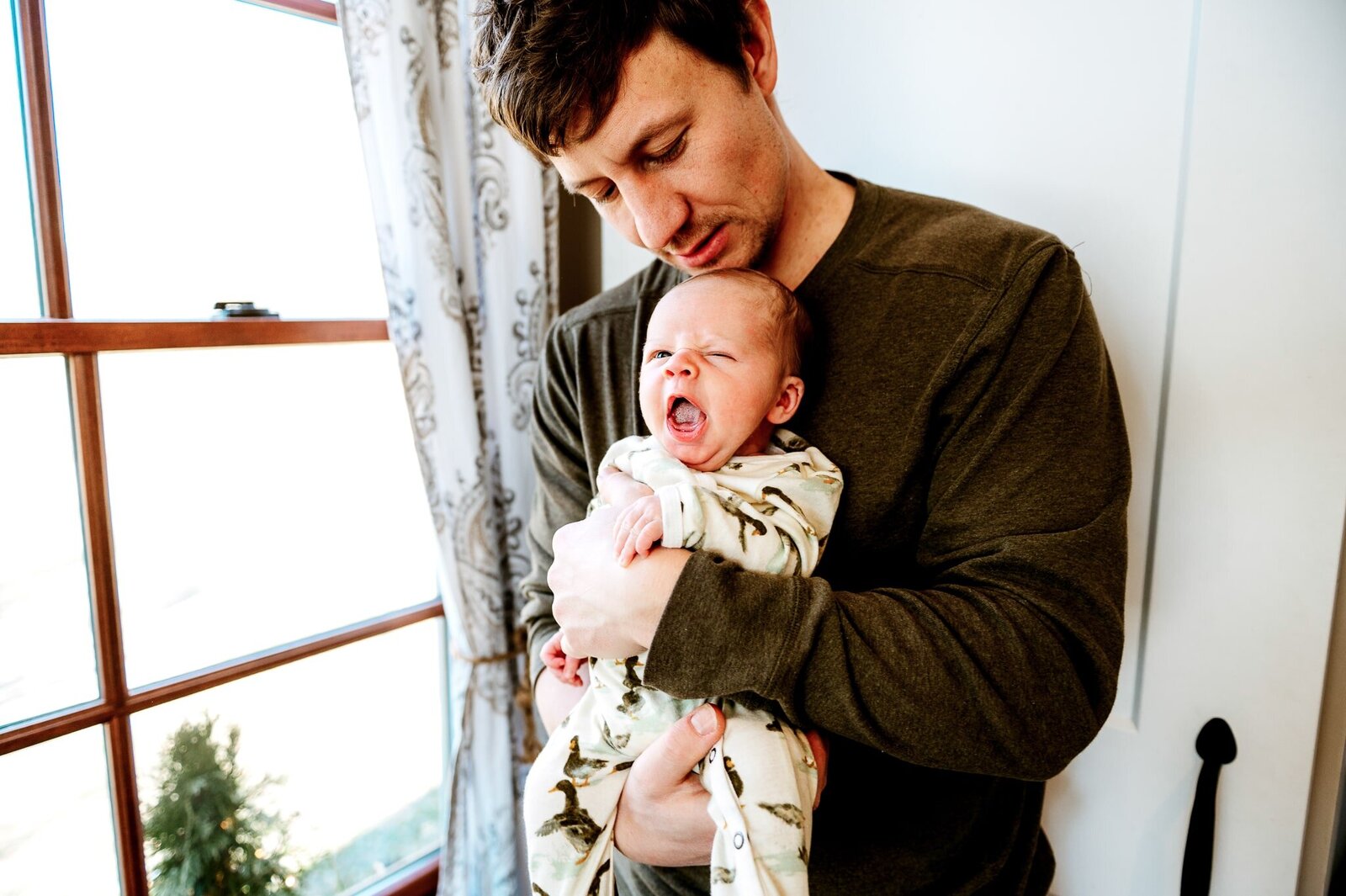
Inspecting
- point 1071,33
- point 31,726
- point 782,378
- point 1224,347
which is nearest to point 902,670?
point 782,378

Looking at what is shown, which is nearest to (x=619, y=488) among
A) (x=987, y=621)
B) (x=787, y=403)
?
(x=787, y=403)

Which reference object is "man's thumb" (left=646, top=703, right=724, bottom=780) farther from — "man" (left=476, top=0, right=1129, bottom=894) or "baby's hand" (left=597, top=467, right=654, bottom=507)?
"baby's hand" (left=597, top=467, right=654, bottom=507)

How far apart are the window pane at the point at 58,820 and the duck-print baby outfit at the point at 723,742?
2.70 feet

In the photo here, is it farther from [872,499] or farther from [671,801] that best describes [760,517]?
[671,801]

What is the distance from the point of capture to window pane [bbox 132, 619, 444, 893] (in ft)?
4.52

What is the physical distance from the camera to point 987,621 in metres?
0.79

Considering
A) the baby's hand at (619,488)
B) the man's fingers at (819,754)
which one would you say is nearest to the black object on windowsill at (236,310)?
the baby's hand at (619,488)

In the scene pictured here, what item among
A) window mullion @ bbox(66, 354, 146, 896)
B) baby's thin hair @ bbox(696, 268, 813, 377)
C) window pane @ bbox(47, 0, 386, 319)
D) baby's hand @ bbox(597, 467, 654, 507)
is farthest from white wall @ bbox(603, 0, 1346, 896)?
window mullion @ bbox(66, 354, 146, 896)

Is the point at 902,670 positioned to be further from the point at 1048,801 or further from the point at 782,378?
the point at 1048,801

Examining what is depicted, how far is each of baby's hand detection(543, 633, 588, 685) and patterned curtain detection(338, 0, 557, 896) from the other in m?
0.42

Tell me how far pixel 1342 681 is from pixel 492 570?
141cm

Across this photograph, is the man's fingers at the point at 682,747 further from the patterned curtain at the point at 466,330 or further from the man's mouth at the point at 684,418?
the patterned curtain at the point at 466,330

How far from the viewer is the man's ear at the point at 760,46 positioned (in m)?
1.00

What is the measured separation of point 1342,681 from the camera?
42.1 inches
